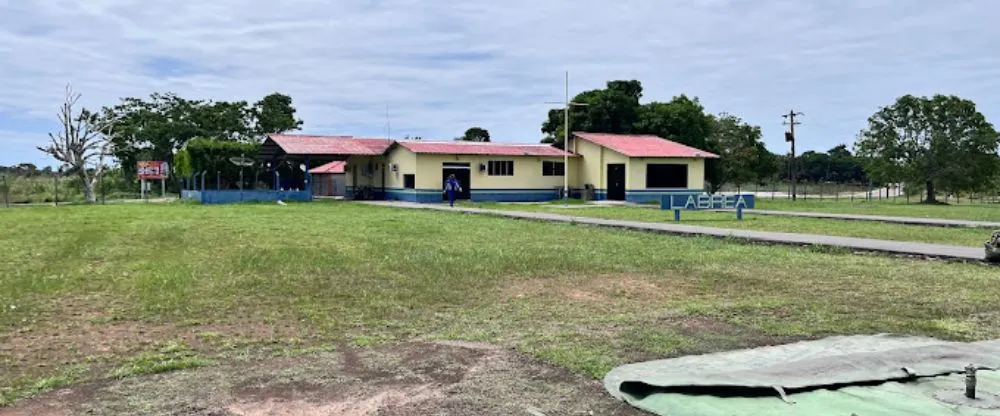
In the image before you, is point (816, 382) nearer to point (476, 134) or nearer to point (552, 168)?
point (552, 168)

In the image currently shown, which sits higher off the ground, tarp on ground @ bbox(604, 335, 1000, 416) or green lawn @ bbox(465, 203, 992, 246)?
green lawn @ bbox(465, 203, 992, 246)

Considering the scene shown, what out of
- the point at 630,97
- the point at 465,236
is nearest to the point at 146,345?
the point at 465,236

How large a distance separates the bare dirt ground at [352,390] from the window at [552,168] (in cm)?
3471

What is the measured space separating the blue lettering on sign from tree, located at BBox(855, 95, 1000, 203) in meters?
25.1

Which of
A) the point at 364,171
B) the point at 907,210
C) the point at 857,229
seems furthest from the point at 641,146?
the point at 857,229

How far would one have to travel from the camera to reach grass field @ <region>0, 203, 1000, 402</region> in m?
6.16

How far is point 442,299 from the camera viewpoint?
8562 millimetres

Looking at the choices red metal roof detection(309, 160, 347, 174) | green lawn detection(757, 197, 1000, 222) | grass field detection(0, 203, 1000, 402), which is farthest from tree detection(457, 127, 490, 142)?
grass field detection(0, 203, 1000, 402)

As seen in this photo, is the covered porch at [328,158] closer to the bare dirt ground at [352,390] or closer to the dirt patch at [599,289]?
the dirt patch at [599,289]

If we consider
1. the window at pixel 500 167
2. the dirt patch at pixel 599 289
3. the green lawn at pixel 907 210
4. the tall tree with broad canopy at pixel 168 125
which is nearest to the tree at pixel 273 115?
the tall tree with broad canopy at pixel 168 125

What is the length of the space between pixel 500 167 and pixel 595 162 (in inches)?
189

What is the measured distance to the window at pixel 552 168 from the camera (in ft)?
132

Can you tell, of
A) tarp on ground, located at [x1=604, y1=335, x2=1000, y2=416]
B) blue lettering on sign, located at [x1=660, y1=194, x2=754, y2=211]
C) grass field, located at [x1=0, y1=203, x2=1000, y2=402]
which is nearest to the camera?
tarp on ground, located at [x1=604, y1=335, x2=1000, y2=416]

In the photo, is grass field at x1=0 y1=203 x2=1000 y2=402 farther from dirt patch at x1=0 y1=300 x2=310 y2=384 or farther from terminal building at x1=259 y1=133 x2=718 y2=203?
terminal building at x1=259 y1=133 x2=718 y2=203
